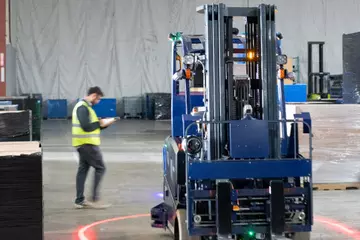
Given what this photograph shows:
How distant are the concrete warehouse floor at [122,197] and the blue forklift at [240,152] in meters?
1.77

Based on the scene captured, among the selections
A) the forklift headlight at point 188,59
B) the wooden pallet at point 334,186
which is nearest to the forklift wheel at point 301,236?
the forklift headlight at point 188,59

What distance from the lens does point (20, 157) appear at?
3779 mm

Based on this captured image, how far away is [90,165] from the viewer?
9797 millimetres

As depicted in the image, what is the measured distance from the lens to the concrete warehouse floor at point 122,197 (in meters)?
8.41

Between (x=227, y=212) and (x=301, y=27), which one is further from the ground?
(x=301, y=27)

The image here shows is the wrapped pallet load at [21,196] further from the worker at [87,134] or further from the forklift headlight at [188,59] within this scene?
the worker at [87,134]

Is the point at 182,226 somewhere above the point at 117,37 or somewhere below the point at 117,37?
below

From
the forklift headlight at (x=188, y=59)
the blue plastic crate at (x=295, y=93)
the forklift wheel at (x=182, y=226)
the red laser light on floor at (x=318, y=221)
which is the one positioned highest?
the forklift headlight at (x=188, y=59)

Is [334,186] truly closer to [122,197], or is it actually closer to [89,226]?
[122,197]

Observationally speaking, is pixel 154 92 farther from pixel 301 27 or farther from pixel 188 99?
pixel 188 99

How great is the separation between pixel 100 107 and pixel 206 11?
Answer: 2539cm

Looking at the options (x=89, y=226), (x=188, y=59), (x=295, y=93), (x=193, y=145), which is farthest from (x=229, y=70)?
(x=295, y=93)

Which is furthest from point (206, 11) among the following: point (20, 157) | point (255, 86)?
point (20, 157)

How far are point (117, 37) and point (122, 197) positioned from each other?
73.5 feet
